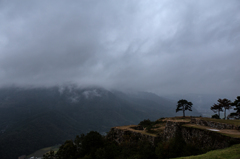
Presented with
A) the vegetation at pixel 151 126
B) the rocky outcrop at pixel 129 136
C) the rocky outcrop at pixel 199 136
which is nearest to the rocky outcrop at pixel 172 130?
the rocky outcrop at pixel 199 136

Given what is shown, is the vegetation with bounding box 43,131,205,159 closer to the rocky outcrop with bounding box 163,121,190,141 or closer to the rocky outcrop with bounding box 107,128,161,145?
the rocky outcrop with bounding box 107,128,161,145

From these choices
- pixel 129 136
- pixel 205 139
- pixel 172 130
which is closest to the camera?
pixel 205 139

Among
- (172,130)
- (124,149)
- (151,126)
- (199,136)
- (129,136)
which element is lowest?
(124,149)

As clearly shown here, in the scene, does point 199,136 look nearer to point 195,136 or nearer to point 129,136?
point 195,136

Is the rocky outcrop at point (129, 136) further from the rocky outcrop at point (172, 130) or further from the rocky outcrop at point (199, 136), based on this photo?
the rocky outcrop at point (199, 136)

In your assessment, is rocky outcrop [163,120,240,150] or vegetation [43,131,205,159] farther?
vegetation [43,131,205,159]

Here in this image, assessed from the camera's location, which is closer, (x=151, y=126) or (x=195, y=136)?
(x=195, y=136)

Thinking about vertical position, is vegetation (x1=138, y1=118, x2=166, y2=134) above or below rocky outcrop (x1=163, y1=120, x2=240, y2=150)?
below

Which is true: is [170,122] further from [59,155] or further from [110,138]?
[59,155]

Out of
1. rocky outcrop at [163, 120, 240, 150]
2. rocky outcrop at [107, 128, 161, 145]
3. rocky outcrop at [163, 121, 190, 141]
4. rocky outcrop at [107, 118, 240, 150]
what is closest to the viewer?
rocky outcrop at [163, 120, 240, 150]

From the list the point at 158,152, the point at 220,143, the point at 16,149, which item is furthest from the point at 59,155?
the point at 16,149

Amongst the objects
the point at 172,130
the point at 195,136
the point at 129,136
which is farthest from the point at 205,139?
the point at 129,136

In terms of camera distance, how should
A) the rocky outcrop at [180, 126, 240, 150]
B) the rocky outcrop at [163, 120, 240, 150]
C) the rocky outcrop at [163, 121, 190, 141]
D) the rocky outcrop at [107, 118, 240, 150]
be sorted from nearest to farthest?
the rocky outcrop at [180, 126, 240, 150] → the rocky outcrop at [163, 120, 240, 150] → the rocky outcrop at [107, 118, 240, 150] → the rocky outcrop at [163, 121, 190, 141]

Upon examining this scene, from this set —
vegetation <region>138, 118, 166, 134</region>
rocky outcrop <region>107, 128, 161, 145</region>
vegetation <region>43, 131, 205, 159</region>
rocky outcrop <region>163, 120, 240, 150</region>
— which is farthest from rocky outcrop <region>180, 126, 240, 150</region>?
vegetation <region>138, 118, 166, 134</region>
